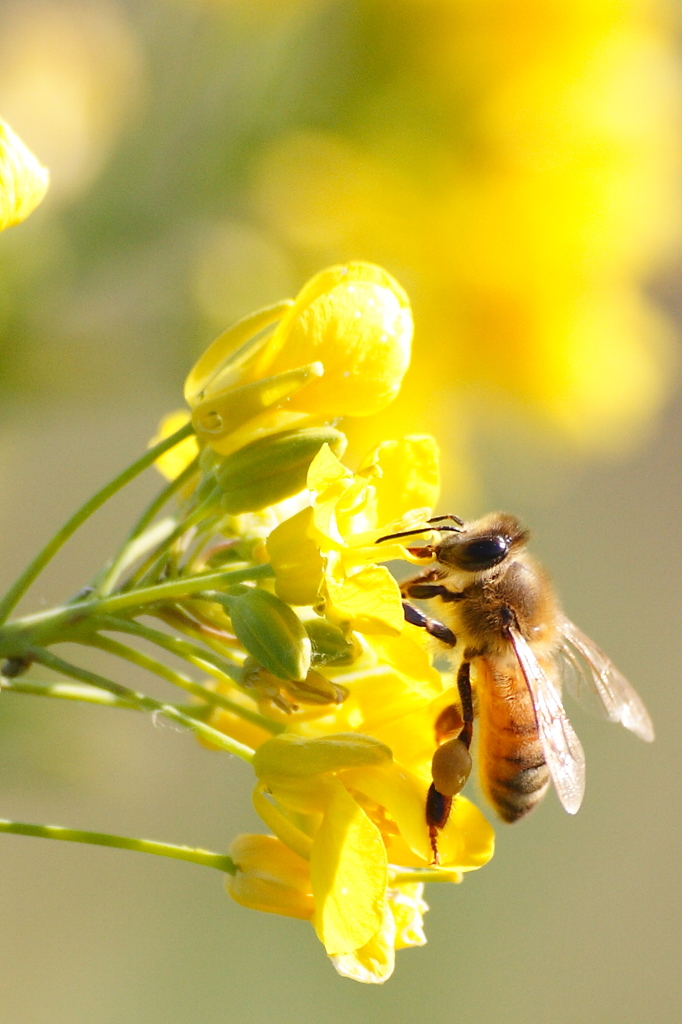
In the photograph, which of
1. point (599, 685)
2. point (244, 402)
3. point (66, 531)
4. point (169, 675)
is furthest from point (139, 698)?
point (599, 685)

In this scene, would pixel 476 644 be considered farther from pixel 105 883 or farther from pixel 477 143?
pixel 105 883

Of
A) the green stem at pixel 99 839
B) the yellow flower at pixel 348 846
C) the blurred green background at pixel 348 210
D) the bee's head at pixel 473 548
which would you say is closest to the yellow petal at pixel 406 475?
the bee's head at pixel 473 548

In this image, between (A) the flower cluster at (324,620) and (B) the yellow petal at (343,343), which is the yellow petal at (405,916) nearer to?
(A) the flower cluster at (324,620)

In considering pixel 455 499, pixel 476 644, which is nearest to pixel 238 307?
pixel 455 499

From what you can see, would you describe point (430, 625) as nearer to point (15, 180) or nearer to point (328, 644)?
point (328, 644)

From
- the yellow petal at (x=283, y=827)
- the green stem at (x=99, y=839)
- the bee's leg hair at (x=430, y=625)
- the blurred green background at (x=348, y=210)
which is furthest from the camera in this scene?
the blurred green background at (x=348, y=210)

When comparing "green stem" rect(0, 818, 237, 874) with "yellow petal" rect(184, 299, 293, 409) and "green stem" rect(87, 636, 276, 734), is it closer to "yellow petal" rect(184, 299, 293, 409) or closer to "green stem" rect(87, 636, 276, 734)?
"green stem" rect(87, 636, 276, 734)
